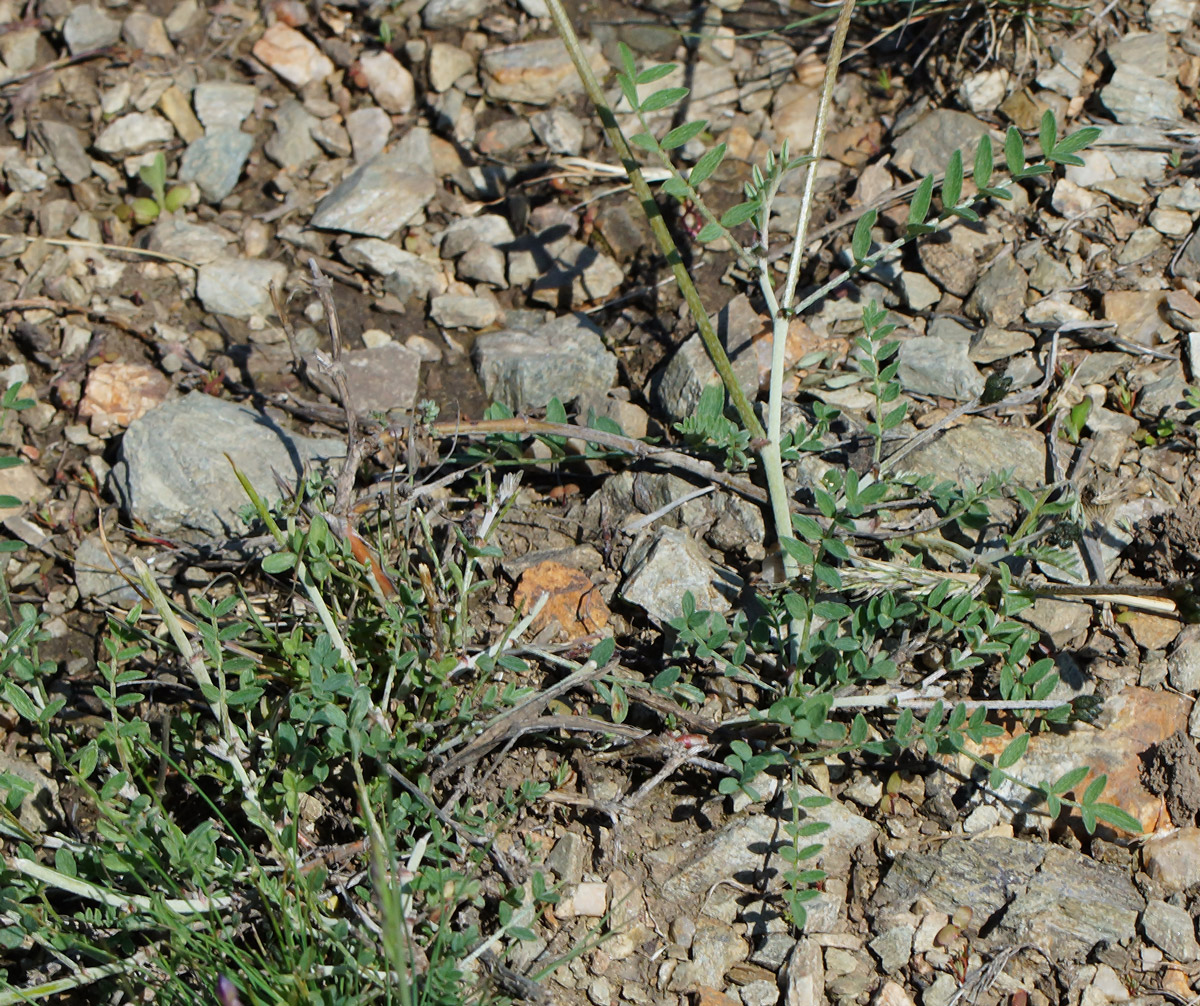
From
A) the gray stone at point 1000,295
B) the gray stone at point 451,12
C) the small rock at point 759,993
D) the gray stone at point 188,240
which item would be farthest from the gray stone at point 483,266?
the small rock at point 759,993

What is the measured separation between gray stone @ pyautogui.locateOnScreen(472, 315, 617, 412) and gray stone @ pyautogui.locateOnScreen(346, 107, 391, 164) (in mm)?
1071

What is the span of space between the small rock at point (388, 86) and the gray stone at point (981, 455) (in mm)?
2436

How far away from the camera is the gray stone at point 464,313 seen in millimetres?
3602

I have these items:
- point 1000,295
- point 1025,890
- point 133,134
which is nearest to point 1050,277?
point 1000,295

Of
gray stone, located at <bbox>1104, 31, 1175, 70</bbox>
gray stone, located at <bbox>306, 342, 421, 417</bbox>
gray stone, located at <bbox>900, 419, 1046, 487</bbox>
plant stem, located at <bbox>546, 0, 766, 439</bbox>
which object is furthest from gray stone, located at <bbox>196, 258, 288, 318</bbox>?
gray stone, located at <bbox>1104, 31, 1175, 70</bbox>

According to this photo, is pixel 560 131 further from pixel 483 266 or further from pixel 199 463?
pixel 199 463

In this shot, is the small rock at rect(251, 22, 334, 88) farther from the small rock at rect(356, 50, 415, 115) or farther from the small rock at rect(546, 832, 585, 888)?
the small rock at rect(546, 832, 585, 888)

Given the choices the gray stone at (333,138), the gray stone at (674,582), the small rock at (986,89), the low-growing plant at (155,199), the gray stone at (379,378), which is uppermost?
the small rock at (986,89)

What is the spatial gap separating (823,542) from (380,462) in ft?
4.65

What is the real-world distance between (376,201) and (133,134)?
1039 mm

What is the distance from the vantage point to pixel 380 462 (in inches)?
125

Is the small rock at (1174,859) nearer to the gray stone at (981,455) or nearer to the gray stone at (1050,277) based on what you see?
the gray stone at (981,455)

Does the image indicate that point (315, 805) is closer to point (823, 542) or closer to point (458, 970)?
point (458, 970)

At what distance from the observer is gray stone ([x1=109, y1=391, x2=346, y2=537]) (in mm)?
3111
